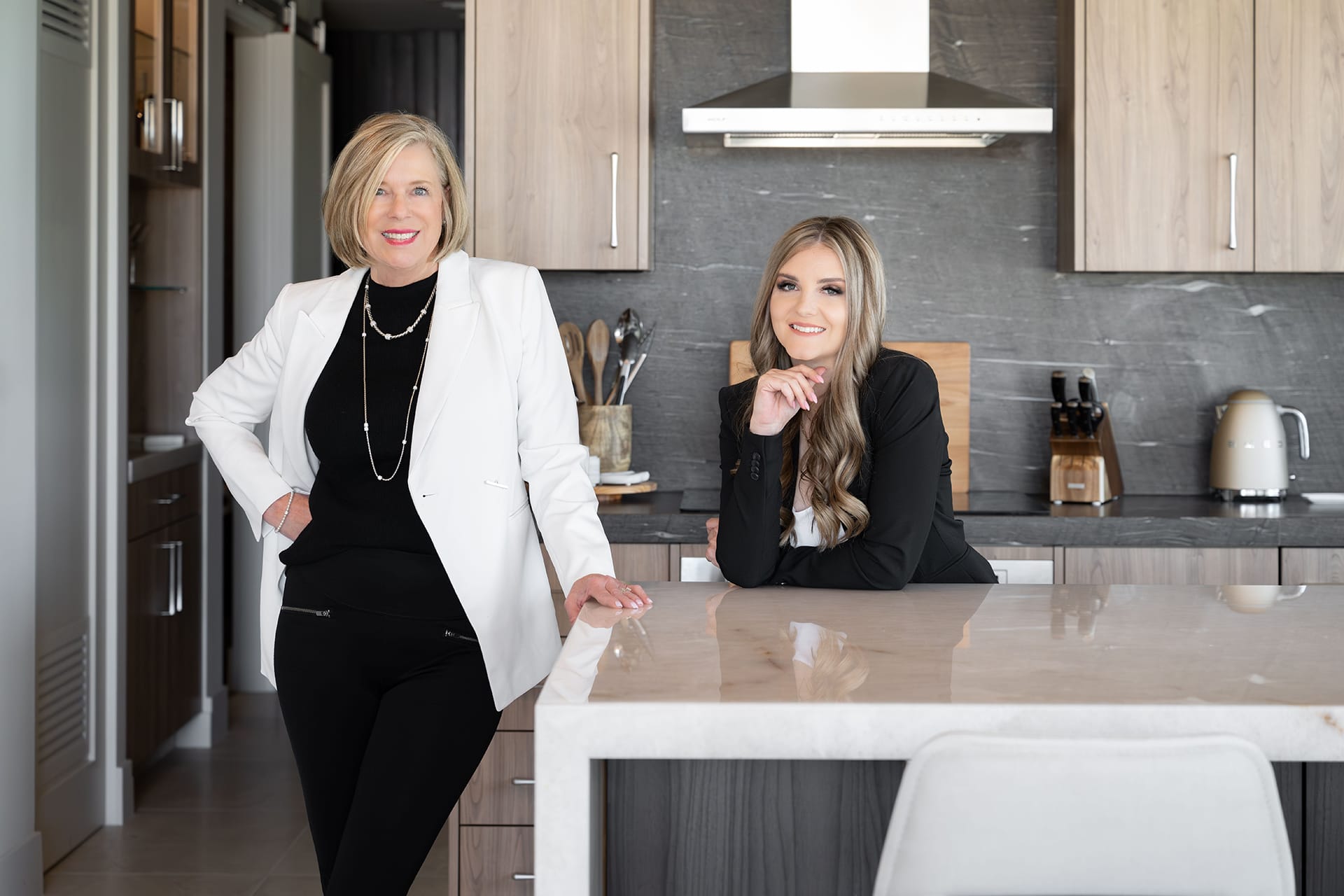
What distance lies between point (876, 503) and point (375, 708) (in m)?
0.76

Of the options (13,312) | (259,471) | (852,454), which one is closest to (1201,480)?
(852,454)

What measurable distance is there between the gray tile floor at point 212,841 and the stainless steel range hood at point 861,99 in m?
1.86

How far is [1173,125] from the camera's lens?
3016mm

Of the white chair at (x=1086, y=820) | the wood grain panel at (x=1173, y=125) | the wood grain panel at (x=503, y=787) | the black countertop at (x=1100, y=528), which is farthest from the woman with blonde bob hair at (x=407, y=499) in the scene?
the wood grain panel at (x=1173, y=125)

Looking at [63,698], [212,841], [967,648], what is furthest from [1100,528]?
[63,698]

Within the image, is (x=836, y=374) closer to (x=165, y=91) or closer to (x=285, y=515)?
(x=285, y=515)

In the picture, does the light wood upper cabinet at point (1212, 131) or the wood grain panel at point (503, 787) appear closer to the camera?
the wood grain panel at point (503, 787)

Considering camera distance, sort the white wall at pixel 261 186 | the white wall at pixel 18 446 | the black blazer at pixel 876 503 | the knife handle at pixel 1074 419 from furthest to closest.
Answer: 1. the white wall at pixel 261 186
2. the knife handle at pixel 1074 419
3. the white wall at pixel 18 446
4. the black blazer at pixel 876 503

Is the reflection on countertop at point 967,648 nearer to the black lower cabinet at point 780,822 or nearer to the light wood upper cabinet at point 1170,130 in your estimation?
the black lower cabinet at point 780,822

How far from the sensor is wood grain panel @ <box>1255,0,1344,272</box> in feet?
9.79

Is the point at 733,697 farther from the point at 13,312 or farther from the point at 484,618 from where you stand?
the point at 13,312

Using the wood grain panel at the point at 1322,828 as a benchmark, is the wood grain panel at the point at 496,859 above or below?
below

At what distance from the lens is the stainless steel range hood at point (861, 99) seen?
2.85 m

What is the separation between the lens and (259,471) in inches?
77.7
